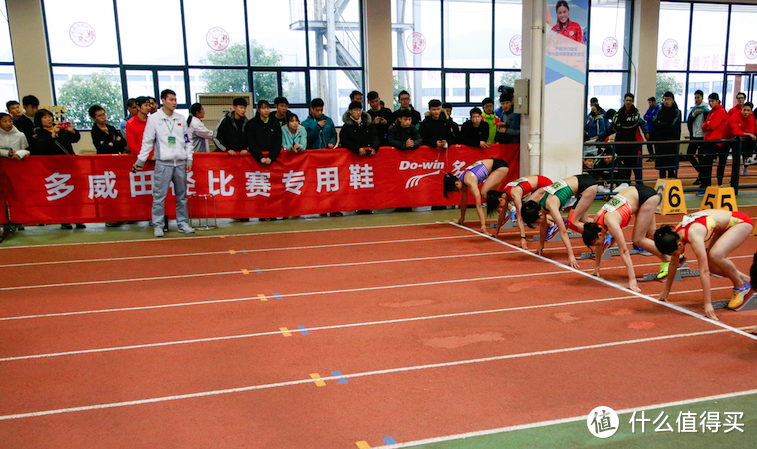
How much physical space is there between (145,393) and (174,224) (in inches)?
256

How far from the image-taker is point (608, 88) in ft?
64.7

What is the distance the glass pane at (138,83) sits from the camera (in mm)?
14750

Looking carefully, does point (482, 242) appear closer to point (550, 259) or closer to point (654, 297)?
point (550, 259)

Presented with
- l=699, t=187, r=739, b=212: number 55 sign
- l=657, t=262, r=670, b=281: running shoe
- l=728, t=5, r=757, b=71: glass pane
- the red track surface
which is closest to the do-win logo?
the red track surface

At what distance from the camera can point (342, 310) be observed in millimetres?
5352

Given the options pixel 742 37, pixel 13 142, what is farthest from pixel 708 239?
pixel 742 37

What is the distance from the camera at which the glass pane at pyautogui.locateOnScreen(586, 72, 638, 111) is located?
19484 millimetres

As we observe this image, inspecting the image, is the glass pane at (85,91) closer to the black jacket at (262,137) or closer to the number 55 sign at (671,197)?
the black jacket at (262,137)

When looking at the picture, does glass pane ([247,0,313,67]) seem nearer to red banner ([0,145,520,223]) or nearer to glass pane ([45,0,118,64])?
glass pane ([45,0,118,64])

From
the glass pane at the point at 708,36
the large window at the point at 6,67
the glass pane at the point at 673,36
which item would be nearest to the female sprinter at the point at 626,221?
the large window at the point at 6,67

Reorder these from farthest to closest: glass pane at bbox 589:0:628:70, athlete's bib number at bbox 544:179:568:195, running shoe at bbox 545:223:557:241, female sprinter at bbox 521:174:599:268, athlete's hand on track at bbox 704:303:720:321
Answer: glass pane at bbox 589:0:628:70, running shoe at bbox 545:223:557:241, athlete's bib number at bbox 544:179:568:195, female sprinter at bbox 521:174:599:268, athlete's hand on track at bbox 704:303:720:321

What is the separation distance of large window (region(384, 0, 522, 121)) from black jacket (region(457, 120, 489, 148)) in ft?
19.3

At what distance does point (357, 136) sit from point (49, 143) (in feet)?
16.1

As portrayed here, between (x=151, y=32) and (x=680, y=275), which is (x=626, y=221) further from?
(x=151, y=32)
